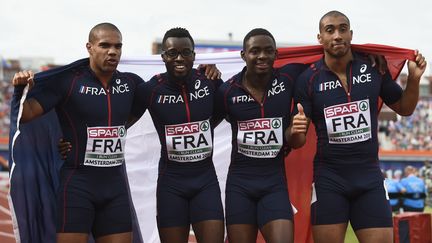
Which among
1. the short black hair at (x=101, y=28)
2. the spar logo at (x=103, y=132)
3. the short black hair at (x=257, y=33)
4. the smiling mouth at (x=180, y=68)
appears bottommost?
the spar logo at (x=103, y=132)

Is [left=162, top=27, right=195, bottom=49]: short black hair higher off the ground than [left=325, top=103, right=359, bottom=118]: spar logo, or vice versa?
[left=162, top=27, right=195, bottom=49]: short black hair

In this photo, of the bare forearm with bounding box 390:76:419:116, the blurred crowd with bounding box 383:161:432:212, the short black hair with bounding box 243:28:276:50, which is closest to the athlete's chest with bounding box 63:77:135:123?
the short black hair with bounding box 243:28:276:50

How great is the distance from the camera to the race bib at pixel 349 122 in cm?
487

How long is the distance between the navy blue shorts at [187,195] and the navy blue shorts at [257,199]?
0.14 meters

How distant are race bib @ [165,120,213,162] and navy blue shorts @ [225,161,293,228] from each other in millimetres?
351

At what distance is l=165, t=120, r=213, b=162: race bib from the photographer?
5.05 metres

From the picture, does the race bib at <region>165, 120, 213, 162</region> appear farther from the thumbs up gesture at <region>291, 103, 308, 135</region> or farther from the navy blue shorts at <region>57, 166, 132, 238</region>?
the thumbs up gesture at <region>291, 103, 308, 135</region>

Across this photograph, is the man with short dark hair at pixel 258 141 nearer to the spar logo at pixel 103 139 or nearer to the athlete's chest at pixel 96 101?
the athlete's chest at pixel 96 101

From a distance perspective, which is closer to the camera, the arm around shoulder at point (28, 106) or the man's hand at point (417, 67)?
the arm around shoulder at point (28, 106)

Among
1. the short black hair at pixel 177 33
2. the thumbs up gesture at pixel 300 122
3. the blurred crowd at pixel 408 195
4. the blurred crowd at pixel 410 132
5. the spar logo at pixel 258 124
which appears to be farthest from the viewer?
the blurred crowd at pixel 410 132

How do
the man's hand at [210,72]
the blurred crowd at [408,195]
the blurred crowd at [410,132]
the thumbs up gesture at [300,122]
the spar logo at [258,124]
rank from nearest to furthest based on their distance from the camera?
the thumbs up gesture at [300,122], the spar logo at [258,124], the man's hand at [210,72], the blurred crowd at [408,195], the blurred crowd at [410,132]

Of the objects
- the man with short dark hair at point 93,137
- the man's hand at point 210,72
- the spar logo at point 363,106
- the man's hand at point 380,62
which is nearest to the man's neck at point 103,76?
the man with short dark hair at point 93,137

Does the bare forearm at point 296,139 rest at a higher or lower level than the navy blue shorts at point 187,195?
higher

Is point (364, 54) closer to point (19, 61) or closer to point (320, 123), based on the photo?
point (320, 123)
